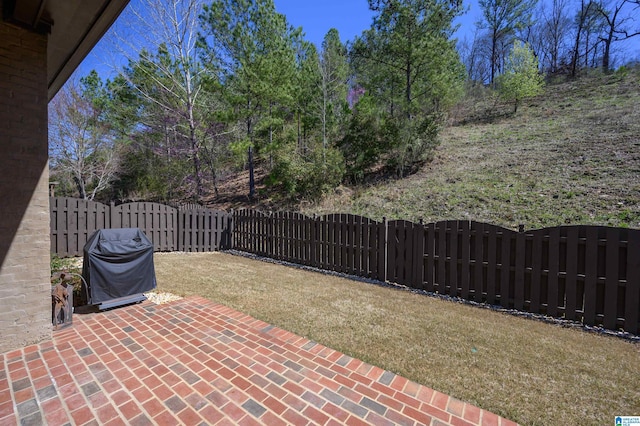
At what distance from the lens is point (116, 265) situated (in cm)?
406

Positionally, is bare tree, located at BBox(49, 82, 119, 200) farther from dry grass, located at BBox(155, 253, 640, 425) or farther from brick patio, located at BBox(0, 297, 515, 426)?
brick patio, located at BBox(0, 297, 515, 426)

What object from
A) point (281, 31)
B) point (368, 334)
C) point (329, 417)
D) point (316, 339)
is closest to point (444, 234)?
point (368, 334)

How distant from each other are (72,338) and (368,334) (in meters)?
3.28

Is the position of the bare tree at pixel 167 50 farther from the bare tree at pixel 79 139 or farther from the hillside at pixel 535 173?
the hillside at pixel 535 173

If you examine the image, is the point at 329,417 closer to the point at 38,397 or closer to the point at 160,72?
the point at 38,397

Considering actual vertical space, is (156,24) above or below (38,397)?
above

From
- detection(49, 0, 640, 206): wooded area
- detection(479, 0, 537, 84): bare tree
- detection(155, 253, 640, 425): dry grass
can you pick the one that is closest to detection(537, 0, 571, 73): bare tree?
detection(479, 0, 537, 84): bare tree

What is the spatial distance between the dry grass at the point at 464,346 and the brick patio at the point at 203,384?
269 millimetres

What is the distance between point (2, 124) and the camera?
2.79 meters

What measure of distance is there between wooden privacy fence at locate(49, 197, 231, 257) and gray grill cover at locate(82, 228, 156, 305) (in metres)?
4.47

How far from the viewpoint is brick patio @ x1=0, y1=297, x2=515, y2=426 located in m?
2.03

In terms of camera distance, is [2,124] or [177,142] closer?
[2,124]

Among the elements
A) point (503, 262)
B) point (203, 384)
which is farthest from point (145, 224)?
point (503, 262)

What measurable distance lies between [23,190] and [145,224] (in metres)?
5.87
